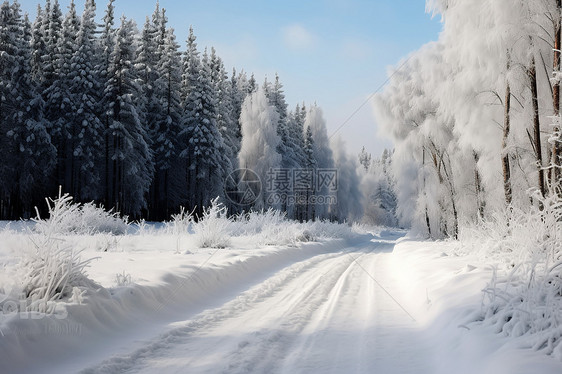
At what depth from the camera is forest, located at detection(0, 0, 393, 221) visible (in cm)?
3111

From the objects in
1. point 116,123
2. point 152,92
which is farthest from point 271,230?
point 152,92

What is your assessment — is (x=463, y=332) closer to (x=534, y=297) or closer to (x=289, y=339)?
(x=534, y=297)

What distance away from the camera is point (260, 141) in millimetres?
41156

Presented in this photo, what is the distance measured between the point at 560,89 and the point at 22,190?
33.4 m

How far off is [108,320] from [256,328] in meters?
2.03

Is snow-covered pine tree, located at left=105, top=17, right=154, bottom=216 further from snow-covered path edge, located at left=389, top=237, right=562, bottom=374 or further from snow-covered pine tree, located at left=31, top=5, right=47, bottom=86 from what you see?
snow-covered path edge, located at left=389, top=237, right=562, bottom=374

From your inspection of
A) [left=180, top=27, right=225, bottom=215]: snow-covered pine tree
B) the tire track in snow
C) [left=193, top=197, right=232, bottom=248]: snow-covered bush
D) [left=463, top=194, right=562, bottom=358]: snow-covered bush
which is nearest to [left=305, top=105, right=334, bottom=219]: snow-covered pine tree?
[left=180, top=27, right=225, bottom=215]: snow-covered pine tree

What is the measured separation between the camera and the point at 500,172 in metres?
13.5

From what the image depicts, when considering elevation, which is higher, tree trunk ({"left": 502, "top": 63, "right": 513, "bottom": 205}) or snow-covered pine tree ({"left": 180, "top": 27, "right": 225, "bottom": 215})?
snow-covered pine tree ({"left": 180, "top": 27, "right": 225, "bottom": 215})

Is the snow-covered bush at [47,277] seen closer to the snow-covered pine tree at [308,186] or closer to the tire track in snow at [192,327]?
the tire track in snow at [192,327]

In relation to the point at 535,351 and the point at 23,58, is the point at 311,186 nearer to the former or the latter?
the point at 23,58

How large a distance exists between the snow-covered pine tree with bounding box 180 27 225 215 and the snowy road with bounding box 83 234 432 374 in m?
32.4

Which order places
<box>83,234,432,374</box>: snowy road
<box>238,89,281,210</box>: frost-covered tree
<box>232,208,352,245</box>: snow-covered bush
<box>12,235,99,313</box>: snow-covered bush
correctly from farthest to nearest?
<box>238,89,281,210</box>: frost-covered tree < <box>232,208,352,245</box>: snow-covered bush < <box>12,235,99,313</box>: snow-covered bush < <box>83,234,432,374</box>: snowy road

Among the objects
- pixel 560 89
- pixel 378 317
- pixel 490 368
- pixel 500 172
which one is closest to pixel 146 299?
pixel 378 317
